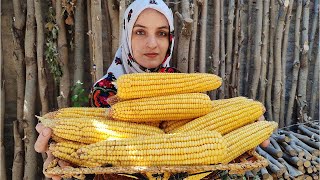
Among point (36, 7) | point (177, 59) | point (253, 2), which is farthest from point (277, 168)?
point (36, 7)

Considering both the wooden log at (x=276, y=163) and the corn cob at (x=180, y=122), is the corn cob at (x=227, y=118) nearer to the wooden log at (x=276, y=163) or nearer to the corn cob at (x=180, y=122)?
the corn cob at (x=180, y=122)

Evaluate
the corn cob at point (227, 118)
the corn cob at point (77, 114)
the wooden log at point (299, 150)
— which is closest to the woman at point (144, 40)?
the corn cob at point (77, 114)

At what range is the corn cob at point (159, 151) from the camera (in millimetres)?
1240

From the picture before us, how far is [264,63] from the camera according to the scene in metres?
3.21

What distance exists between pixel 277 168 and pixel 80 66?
1868 mm

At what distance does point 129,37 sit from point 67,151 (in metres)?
1.03

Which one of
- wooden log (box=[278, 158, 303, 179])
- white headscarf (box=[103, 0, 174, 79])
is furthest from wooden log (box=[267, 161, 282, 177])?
white headscarf (box=[103, 0, 174, 79])

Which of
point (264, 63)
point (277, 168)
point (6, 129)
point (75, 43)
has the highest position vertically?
point (75, 43)

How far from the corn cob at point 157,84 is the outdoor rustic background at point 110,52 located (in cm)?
110

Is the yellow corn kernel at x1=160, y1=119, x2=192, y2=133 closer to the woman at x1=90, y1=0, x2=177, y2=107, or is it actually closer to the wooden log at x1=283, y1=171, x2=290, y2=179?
the woman at x1=90, y1=0, x2=177, y2=107

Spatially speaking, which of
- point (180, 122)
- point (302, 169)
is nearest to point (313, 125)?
point (302, 169)

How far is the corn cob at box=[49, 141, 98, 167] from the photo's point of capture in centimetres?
133

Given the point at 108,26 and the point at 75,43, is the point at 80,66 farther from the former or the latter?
the point at 108,26

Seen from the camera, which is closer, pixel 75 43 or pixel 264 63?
pixel 75 43
